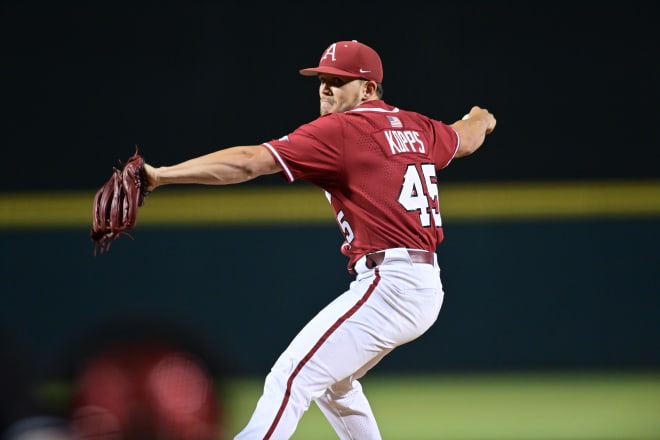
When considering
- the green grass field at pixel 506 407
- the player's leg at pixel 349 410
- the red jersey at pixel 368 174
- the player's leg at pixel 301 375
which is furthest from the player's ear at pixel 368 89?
the green grass field at pixel 506 407

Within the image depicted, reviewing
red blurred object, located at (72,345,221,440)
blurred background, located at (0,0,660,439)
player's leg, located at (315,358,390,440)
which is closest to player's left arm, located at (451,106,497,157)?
player's leg, located at (315,358,390,440)

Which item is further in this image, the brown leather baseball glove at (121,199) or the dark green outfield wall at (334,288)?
the dark green outfield wall at (334,288)

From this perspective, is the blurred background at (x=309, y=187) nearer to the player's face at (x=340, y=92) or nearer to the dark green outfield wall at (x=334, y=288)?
the dark green outfield wall at (x=334, y=288)

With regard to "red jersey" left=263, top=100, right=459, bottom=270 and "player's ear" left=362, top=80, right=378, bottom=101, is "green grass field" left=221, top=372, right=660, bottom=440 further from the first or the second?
"player's ear" left=362, top=80, right=378, bottom=101

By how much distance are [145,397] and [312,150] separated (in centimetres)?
192

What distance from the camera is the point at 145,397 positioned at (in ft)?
2.73

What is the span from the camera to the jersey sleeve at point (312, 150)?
2680mm

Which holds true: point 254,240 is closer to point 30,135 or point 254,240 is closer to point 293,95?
point 293,95

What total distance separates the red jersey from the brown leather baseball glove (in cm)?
38

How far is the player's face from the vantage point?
9.98 ft

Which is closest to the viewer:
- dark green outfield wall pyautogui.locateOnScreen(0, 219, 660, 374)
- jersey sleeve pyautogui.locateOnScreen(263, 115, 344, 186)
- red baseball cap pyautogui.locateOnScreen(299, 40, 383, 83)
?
jersey sleeve pyautogui.locateOnScreen(263, 115, 344, 186)

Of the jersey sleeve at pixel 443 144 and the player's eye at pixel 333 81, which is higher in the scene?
the player's eye at pixel 333 81

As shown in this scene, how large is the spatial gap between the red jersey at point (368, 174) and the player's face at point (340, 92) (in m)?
0.14

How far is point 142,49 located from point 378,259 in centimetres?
363
